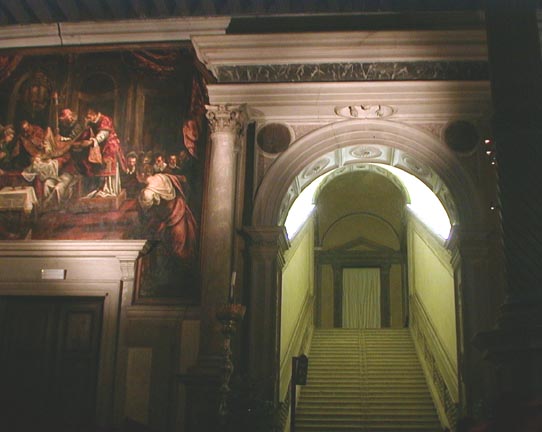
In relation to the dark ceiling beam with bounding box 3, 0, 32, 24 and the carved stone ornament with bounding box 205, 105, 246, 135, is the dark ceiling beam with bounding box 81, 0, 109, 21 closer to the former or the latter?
the dark ceiling beam with bounding box 3, 0, 32, 24

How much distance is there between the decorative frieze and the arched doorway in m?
0.72

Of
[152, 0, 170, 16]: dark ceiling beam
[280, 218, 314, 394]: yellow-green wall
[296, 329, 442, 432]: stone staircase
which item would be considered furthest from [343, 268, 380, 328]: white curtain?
[152, 0, 170, 16]: dark ceiling beam

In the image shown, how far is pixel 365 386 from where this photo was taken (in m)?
16.7

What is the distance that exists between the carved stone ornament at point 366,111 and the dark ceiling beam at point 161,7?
3.15 metres

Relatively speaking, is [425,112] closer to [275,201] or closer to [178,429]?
[275,201]

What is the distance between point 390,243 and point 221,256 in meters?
14.6

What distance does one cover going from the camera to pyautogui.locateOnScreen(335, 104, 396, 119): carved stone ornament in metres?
12.8

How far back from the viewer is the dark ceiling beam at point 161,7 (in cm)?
1326

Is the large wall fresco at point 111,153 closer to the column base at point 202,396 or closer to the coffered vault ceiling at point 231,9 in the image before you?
the coffered vault ceiling at point 231,9

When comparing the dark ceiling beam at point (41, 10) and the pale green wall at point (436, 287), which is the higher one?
the dark ceiling beam at point (41, 10)

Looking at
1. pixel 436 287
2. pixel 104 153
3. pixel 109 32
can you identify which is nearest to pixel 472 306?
pixel 436 287

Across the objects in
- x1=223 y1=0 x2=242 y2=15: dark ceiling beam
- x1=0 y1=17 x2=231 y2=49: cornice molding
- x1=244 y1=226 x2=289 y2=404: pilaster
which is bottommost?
x1=244 y1=226 x2=289 y2=404: pilaster

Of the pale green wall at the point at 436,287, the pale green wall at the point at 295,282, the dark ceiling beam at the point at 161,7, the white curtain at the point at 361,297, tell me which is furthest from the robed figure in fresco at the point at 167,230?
the white curtain at the point at 361,297

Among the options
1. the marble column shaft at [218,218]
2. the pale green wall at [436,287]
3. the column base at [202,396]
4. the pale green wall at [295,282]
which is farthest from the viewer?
the pale green wall at [295,282]
